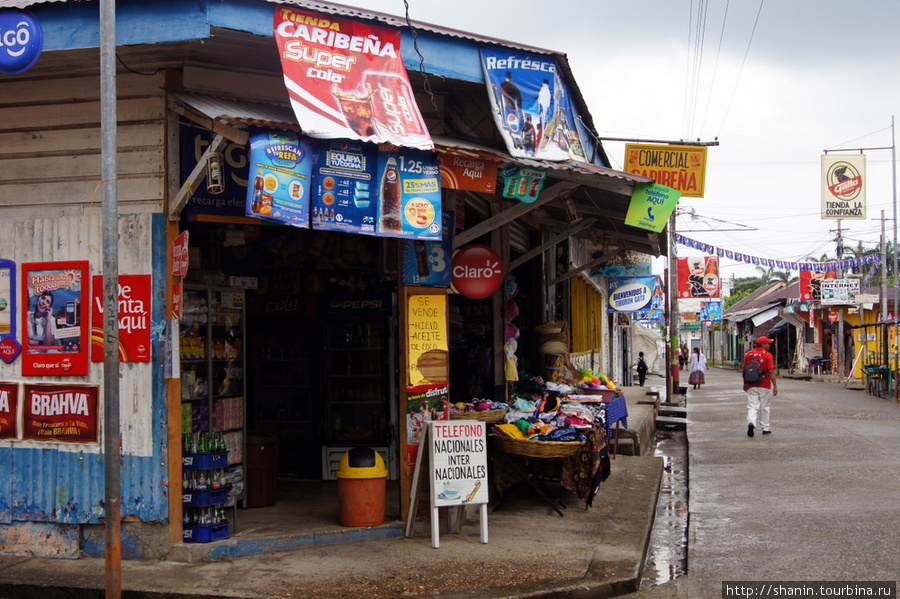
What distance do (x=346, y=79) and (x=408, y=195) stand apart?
113cm

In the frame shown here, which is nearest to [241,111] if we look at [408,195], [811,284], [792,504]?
[408,195]

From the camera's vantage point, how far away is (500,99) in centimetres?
863

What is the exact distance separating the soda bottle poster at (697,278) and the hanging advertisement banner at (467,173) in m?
29.0

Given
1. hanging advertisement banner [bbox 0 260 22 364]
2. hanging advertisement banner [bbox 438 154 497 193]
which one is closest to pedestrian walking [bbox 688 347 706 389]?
hanging advertisement banner [bbox 438 154 497 193]

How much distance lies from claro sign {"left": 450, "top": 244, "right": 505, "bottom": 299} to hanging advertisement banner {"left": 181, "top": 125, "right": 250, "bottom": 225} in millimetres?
2630

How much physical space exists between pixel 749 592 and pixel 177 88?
6.09m

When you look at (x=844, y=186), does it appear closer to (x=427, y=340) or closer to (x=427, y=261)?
(x=427, y=261)

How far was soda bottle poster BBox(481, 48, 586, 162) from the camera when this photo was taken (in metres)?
8.59

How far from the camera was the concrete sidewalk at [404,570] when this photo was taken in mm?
6547

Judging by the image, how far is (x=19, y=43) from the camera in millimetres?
6867

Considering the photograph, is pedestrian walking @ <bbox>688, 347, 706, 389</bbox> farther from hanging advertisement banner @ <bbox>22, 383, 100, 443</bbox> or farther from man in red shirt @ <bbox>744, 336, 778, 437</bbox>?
hanging advertisement banner @ <bbox>22, 383, 100, 443</bbox>

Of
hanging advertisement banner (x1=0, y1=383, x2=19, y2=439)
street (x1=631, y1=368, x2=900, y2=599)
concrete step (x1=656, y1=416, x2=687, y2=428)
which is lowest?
concrete step (x1=656, y1=416, x2=687, y2=428)

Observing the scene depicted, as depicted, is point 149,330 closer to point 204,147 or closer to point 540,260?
point 204,147

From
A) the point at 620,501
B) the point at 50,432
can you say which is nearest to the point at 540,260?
Answer: the point at 620,501
